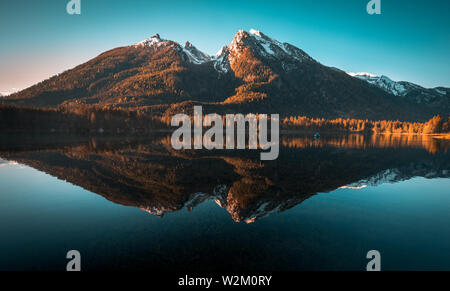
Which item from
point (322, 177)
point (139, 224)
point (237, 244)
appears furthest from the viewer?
point (322, 177)

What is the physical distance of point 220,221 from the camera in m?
13.9

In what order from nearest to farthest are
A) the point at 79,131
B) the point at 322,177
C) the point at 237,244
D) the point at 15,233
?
the point at 237,244 < the point at 15,233 < the point at 322,177 < the point at 79,131

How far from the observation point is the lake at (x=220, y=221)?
9.72m

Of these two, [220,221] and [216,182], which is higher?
[216,182]

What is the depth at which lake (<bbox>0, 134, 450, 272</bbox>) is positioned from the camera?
972cm

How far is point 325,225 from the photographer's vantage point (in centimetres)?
1361

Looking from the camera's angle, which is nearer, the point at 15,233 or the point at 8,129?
the point at 15,233

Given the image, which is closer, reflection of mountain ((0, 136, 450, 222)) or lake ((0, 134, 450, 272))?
lake ((0, 134, 450, 272))

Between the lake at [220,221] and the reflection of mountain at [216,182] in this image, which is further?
the reflection of mountain at [216,182]
